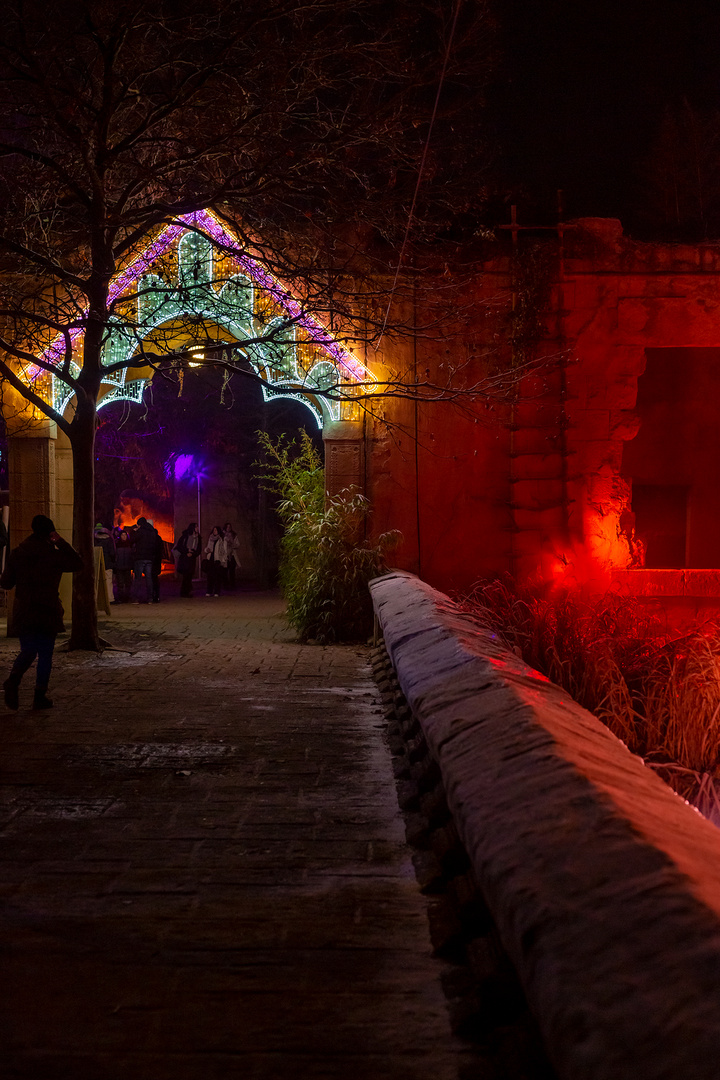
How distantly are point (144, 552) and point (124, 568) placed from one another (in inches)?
27.0

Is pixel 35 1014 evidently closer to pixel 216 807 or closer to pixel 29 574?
pixel 216 807

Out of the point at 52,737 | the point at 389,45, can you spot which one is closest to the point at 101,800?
the point at 52,737

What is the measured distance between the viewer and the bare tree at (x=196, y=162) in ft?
31.6

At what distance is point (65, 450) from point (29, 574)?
23.1 ft

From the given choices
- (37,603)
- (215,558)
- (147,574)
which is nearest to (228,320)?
(37,603)

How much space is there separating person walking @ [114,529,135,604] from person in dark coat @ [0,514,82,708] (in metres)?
11.2

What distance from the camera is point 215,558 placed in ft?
68.6

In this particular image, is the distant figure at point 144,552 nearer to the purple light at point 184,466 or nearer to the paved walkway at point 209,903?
the purple light at point 184,466

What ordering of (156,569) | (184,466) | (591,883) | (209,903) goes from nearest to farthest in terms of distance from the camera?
1. (591,883)
2. (209,903)
3. (156,569)
4. (184,466)

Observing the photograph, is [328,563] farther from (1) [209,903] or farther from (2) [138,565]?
(1) [209,903]

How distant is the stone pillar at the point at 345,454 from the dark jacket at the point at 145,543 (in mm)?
6261

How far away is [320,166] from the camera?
35.6ft

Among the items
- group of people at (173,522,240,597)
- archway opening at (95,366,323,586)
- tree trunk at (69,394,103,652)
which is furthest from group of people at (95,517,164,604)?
archway opening at (95,366,323,586)

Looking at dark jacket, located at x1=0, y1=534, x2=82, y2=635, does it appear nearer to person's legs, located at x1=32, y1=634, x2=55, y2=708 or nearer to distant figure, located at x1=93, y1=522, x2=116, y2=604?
person's legs, located at x1=32, y1=634, x2=55, y2=708
